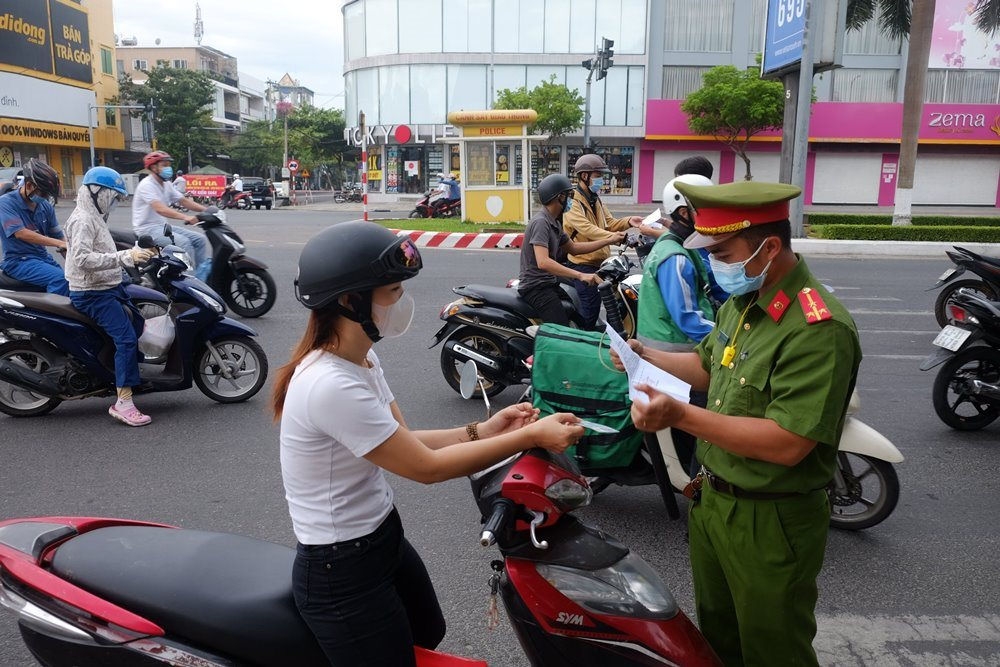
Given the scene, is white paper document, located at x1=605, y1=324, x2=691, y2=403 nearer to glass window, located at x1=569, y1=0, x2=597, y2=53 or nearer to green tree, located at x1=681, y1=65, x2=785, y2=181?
green tree, located at x1=681, y1=65, x2=785, y2=181

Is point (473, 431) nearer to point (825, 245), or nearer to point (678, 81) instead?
point (825, 245)

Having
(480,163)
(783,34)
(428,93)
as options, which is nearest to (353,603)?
(783,34)

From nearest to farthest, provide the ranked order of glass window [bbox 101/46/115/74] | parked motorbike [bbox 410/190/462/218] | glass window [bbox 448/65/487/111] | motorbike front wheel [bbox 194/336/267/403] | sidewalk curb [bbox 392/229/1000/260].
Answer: motorbike front wheel [bbox 194/336/267/403], sidewalk curb [bbox 392/229/1000/260], parked motorbike [bbox 410/190/462/218], glass window [bbox 448/65/487/111], glass window [bbox 101/46/115/74]

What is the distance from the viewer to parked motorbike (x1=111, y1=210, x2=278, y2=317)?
9180 millimetres

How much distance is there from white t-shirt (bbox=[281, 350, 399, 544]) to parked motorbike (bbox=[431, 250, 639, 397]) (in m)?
3.95

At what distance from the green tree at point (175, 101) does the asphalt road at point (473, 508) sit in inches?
2236

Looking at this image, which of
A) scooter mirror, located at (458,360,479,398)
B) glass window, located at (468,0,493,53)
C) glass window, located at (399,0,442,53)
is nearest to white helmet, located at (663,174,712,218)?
scooter mirror, located at (458,360,479,398)

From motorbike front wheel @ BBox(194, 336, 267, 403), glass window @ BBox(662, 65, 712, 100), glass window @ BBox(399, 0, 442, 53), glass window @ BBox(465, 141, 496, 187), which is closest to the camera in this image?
motorbike front wheel @ BBox(194, 336, 267, 403)

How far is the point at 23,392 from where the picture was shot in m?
5.89

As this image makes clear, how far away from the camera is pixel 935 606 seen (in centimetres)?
336

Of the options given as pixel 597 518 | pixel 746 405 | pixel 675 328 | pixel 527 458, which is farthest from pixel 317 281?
pixel 597 518

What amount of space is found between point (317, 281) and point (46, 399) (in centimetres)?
488

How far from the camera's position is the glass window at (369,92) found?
43.6 metres

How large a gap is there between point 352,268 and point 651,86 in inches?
1613
